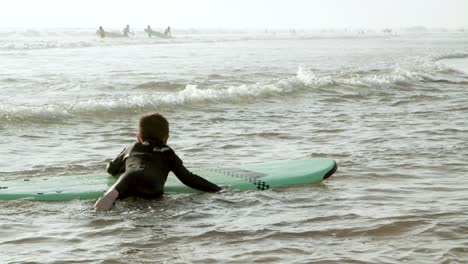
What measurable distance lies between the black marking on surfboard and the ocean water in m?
0.14

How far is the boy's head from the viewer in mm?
6035

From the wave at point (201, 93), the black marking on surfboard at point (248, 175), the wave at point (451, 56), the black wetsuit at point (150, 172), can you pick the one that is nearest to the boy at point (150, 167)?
the black wetsuit at point (150, 172)

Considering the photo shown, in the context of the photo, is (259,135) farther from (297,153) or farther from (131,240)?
(131,240)

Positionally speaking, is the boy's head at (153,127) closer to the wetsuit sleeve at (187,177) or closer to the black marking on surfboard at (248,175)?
the wetsuit sleeve at (187,177)

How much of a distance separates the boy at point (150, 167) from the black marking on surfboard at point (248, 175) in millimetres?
456

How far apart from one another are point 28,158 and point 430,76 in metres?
12.9

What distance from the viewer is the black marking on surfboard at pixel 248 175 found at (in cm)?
652

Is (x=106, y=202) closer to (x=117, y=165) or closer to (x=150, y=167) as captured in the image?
(x=150, y=167)

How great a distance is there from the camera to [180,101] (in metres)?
13.1

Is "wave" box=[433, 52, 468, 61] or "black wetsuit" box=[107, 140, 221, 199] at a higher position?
"black wetsuit" box=[107, 140, 221, 199]

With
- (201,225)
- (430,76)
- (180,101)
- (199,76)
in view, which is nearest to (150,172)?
(201,225)

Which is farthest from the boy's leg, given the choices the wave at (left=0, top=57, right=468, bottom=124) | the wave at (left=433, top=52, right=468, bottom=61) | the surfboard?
the wave at (left=433, top=52, right=468, bottom=61)

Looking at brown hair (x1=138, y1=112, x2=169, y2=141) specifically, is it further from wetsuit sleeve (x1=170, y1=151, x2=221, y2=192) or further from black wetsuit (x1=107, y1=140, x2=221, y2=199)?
wetsuit sleeve (x1=170, y1=151, x2=221, y2=192)

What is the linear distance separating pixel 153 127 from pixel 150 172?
1.23 ft
